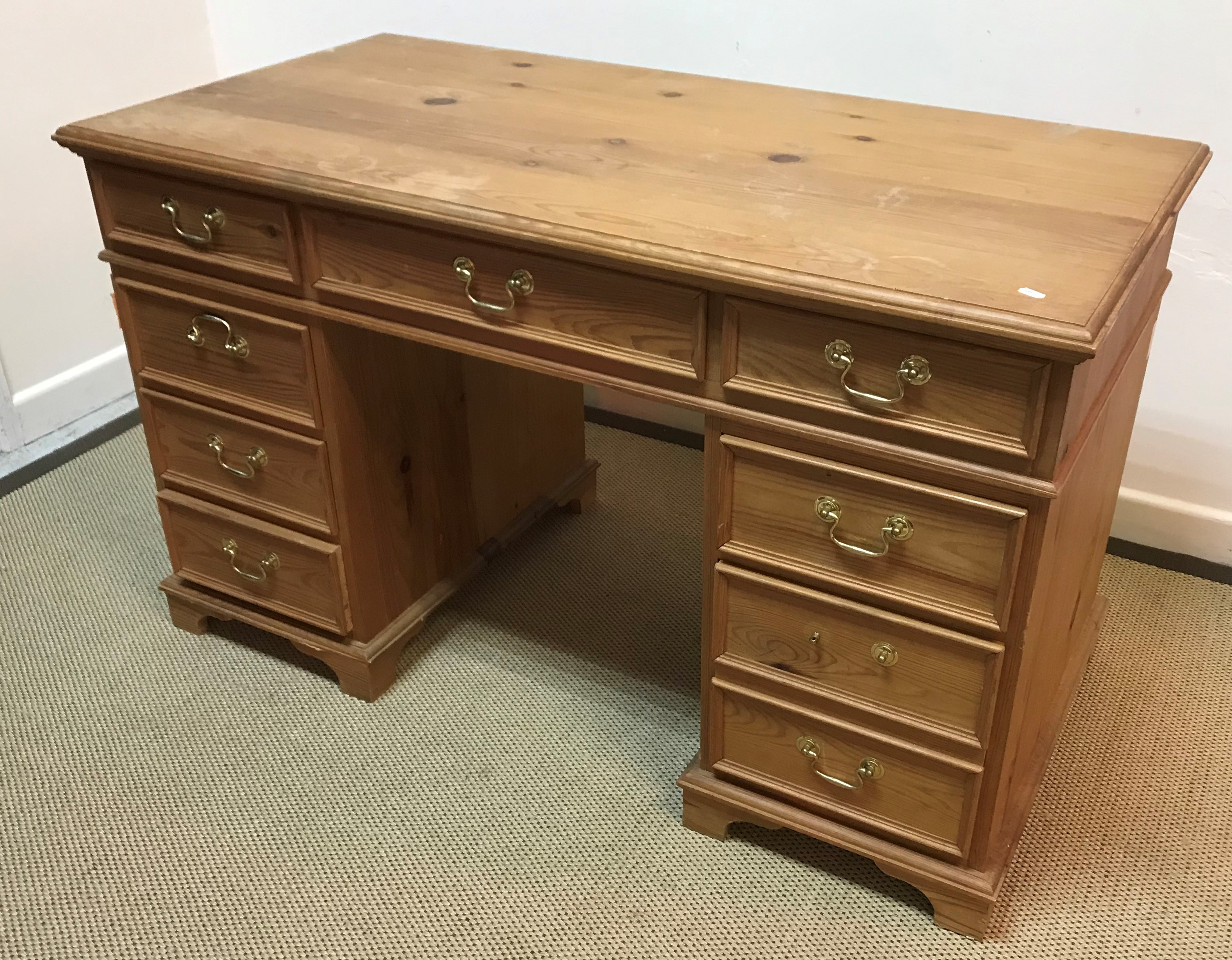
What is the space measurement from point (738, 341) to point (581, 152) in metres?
0.36

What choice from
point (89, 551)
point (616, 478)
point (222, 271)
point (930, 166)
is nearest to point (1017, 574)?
point (930, 166)

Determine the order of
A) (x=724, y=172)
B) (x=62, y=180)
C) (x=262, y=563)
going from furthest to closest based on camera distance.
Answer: (x=62, y=180) < (x=262, y=563) < (x=724, y=172)

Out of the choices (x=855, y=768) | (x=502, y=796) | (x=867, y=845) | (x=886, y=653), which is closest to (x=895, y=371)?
(x=886, y=653)

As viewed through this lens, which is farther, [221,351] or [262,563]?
[262,563]

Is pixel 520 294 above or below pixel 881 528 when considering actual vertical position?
above

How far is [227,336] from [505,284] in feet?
1.52

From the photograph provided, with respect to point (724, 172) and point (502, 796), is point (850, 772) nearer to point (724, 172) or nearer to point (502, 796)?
point (502, 796)

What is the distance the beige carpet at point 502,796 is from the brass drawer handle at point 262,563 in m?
0.17

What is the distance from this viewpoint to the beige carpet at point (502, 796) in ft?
4.42

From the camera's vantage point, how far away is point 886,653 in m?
1.21

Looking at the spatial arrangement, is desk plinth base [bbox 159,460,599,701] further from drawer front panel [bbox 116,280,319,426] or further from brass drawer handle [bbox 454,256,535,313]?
brass drawer handle [bbox 454,256,535,313]

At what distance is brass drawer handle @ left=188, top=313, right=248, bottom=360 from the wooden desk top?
207 mm

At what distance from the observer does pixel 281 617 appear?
5.65 ft

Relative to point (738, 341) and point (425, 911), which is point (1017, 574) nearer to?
point (738, 341)
